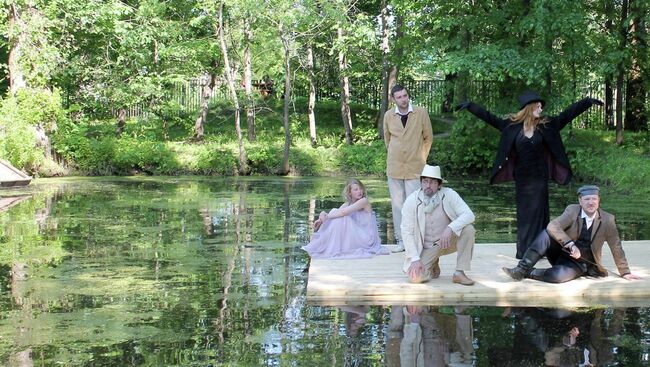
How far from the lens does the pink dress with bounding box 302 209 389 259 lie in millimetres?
10672

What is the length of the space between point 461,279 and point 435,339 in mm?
1839

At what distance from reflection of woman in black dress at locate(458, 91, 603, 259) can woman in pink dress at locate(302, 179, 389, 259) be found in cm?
173

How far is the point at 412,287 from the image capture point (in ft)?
28.3

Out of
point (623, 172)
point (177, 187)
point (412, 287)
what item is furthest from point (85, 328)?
point (623, 172)

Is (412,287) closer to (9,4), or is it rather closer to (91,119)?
(9,4)

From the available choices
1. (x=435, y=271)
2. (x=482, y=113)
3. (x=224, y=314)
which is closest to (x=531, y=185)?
(x=482, y=113)

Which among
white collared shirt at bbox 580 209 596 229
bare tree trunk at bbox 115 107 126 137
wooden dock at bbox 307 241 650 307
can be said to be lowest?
wooden dock at bbox 307 241 650 307

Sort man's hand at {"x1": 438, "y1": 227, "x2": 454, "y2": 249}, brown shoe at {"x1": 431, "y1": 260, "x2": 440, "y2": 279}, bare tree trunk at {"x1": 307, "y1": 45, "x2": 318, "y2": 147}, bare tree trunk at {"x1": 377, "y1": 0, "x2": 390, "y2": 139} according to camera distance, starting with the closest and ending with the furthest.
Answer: man's hand at {"x1": 438, "y1": 227, "x2": 454, "y2": 249}, brown shoe at {"x1": 431, "y1": 260, "x2": 440, "y2": 279}, bare tree trunk at {"x1": 377, "y1": 0, "x2": 390, "y2": 139}, bare tree trunk at {"x1": 307, "y1": 45, "x2": 318, "y2": 147}

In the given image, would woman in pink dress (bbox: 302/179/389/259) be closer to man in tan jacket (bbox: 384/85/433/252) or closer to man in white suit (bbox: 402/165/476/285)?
man in tan jacket (bbox: 384/85/433/252)

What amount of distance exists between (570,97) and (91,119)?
19.7 m

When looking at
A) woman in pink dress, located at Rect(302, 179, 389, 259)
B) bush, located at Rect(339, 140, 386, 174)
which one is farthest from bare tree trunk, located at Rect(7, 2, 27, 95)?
woman in pink dress, located at Rect(302, 179, 389, 259)

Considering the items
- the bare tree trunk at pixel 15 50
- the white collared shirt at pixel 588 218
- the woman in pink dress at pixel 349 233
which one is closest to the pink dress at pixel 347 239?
the woman in pink dress at pixel 349 233

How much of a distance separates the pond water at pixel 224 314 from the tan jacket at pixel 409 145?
59.6 inches

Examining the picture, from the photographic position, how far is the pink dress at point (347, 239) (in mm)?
10672
